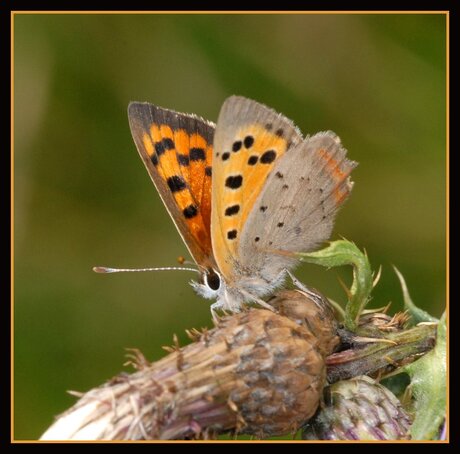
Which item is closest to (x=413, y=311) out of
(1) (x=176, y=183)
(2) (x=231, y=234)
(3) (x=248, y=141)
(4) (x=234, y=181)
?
(2) (x=231, y=234)

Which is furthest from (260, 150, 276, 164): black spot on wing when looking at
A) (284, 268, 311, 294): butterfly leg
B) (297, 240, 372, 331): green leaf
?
(297, 240, 372, 331): green leaf

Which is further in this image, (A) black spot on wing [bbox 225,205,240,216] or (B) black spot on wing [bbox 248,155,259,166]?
(B) black spot on wing [bbox 248,155,259,166]

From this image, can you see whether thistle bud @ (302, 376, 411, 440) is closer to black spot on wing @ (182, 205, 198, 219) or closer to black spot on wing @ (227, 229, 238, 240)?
black spot on wing @ (227, 229, 238, 240)

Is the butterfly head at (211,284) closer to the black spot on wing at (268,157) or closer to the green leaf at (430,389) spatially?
the black spot on wing at (268,157)

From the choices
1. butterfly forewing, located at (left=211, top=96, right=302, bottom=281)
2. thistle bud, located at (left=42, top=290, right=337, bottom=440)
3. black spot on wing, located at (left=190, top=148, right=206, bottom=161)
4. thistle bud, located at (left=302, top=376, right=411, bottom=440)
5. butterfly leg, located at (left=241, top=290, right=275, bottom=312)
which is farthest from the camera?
black spot on wing, located at (left=190, top=148, right=206, bottom=161)

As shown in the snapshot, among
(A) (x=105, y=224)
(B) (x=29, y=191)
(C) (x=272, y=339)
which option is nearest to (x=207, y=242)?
(C) (x=272, y=339)

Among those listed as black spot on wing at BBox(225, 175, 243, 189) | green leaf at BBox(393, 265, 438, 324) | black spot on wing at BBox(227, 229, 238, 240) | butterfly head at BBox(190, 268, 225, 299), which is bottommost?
green leaf at BBox(393, 265, 438, 324)

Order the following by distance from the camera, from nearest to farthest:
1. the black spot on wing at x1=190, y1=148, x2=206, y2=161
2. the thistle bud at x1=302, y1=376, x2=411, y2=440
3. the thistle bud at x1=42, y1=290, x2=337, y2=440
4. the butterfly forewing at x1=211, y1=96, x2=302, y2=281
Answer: the thistle bud at x1=42, y1=290, x2=337, y2=440
the thistle bud at x1=302, y1=376, x2=411, y2=440
the butterfly forewing at x1=211, y1=96, x2=302, y2=281
the black spot on wing at x1=190, y1=148, x2=206, y2=161

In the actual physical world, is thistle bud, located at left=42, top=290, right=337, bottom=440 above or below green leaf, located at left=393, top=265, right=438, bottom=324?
below
